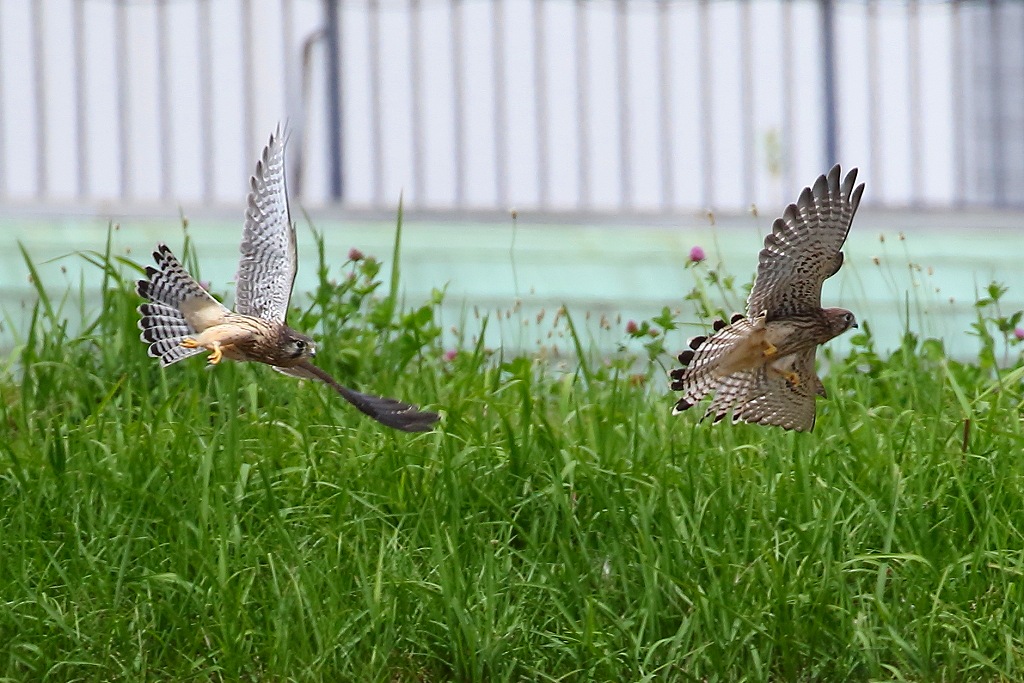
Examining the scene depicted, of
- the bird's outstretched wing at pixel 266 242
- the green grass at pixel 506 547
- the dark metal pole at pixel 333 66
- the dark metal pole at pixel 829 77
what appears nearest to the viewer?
the bird's outstretched wing at pixel 266 242

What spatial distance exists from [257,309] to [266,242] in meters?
0.15

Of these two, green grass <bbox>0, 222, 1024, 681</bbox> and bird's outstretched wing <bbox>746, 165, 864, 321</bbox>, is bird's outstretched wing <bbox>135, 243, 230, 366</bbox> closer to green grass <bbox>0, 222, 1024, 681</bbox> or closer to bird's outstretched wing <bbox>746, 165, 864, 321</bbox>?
green grass <bbox>0, 222, 1024, 681</bbox>

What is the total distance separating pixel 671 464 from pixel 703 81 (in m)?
2.74

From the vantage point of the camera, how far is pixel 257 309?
126 inches

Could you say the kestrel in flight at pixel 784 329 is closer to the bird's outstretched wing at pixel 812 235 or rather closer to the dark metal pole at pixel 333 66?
the bird's outstretched wing at pixel 812 235

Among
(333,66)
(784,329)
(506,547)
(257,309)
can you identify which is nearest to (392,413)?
(257,309)

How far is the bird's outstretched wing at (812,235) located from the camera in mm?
2959

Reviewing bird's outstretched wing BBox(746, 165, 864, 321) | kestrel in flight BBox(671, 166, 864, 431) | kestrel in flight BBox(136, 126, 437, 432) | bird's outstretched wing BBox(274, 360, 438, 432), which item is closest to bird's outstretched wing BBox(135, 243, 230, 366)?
kestrel in flight BBox(136, 126, 437, 432)

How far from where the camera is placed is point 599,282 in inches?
246

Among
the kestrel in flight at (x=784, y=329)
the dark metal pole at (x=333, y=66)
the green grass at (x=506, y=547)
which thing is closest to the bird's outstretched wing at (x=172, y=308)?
the green grass at (x=506, y=547)

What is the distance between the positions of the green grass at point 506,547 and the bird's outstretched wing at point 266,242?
59 centimetres

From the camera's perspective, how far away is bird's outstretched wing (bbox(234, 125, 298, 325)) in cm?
320

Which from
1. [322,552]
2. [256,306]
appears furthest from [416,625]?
[256,306]

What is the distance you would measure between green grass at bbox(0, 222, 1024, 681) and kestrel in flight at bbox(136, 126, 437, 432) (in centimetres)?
51
